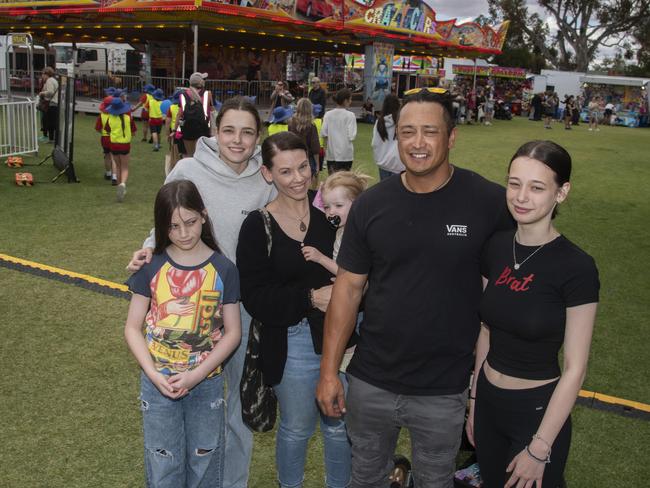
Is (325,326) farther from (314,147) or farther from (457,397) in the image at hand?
(314,147)

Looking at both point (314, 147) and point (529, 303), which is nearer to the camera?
point (529, 303)

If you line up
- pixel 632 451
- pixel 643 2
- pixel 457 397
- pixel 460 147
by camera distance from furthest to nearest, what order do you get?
pixel 643 2 → pixel 460 147 → pixel 632 451 → pixel 457 397

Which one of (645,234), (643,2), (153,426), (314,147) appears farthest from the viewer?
(643,2)

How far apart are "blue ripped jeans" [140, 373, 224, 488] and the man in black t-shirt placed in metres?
0.62

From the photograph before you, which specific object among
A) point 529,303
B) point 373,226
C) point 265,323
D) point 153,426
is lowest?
point 153,426

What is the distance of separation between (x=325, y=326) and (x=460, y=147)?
Answer: 19.5m

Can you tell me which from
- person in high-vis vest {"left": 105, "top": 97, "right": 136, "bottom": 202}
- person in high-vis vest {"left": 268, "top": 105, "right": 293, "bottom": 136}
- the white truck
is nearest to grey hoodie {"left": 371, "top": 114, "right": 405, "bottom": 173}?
person in high-vis vest {"left": 268, "top": 105, "right": 293, "bottom": 136}

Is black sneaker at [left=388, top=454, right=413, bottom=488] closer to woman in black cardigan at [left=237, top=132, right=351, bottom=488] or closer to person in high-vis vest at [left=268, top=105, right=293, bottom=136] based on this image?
woman in black cardigan at [left=237, top=132, right=351, bottom=488]

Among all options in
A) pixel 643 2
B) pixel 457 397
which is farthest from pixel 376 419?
pixel 643 2

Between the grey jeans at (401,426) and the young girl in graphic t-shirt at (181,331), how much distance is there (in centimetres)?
66

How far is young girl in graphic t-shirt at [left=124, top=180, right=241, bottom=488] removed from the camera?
290 cm

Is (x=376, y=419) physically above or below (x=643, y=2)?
below

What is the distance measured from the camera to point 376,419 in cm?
268

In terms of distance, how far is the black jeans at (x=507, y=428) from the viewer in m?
2.49
